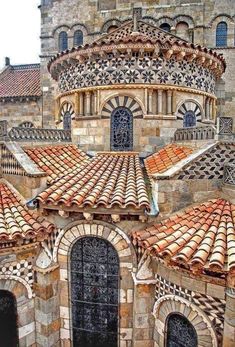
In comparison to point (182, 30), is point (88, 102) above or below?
below

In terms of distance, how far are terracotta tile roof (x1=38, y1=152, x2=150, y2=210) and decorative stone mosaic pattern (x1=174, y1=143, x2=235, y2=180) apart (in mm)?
1439

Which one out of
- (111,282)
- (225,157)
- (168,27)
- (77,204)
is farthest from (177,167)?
(168,27)

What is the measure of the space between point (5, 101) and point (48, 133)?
1178 cm

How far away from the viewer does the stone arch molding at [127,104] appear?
38.0 feet

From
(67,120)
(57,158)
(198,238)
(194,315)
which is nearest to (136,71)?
(67,120)

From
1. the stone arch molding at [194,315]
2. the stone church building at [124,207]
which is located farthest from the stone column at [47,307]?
the stone arch molding at [194,315]

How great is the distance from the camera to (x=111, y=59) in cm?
1153

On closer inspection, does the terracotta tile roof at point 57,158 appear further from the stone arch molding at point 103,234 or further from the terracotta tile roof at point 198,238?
the terracotta tile roof at point 198,238

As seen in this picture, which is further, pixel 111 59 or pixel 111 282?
pixel 111 59

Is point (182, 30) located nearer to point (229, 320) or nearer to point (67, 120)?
point (67, 120)

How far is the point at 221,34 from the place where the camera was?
19453 mm

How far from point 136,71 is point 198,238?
713cm

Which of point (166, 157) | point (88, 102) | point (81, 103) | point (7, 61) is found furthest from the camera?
point (7, 61)

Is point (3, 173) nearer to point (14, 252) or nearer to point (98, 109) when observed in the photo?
point (14, 252)
